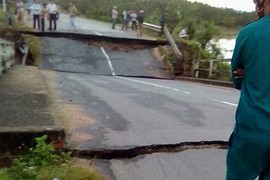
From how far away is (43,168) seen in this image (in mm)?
3633

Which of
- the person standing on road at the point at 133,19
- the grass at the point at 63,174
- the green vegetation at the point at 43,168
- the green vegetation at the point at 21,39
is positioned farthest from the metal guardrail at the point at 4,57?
the person standing on road at the point at 133,19

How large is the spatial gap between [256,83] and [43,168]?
2.19 m

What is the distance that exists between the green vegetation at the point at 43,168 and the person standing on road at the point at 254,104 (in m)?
1.68

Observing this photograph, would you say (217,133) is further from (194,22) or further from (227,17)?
(227,17)

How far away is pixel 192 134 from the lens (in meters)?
5.62

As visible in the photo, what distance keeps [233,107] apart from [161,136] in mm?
3899

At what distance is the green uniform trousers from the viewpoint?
2238mm

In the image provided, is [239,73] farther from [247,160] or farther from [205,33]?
[205,33]

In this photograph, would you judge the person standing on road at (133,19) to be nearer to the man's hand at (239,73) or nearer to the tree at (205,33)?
the tree at (205,33)

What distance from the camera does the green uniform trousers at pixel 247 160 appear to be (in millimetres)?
2238

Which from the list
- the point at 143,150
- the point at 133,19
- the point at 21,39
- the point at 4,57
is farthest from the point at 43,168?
the point at 133,19

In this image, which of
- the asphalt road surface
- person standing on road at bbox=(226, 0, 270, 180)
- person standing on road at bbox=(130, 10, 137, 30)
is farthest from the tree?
person standing on road at bbox=(226, 0, 270, 180)

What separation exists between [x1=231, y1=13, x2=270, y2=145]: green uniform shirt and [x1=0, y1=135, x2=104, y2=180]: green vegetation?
1.77 meters

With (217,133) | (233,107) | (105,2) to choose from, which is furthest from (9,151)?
(105,2)
